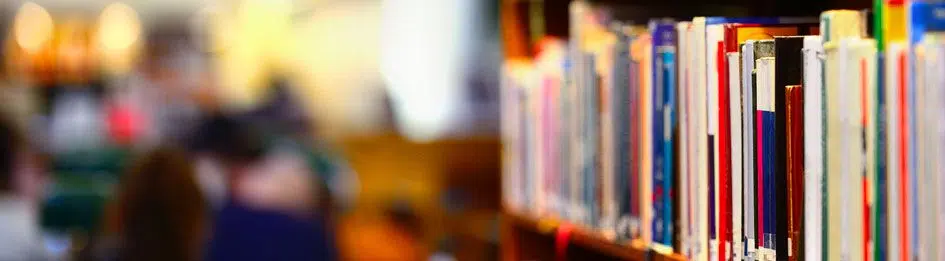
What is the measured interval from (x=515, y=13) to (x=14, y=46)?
2825 mm

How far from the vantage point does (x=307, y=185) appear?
14.8 feet

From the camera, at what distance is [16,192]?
14.6 feet

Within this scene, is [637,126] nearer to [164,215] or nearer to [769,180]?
[769,180]

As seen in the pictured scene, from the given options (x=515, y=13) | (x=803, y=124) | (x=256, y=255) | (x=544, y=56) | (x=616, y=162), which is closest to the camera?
(x=803, y=124)

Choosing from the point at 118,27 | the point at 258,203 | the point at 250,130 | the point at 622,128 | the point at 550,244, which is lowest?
the point at 258,203

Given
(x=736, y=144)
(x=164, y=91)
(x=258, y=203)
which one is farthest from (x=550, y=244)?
(x=164, y=91)

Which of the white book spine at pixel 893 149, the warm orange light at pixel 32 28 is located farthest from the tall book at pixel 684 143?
the warm orange light at pixel 32 28

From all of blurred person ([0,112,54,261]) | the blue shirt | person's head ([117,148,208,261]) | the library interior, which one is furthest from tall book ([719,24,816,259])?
blurred person ([0,112,54,261])

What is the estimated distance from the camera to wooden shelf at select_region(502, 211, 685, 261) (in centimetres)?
170

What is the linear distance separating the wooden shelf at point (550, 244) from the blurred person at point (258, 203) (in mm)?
2166

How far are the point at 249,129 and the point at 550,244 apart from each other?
2.62 metres

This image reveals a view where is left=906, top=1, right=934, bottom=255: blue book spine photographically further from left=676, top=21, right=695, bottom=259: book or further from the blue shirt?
the blue shirt

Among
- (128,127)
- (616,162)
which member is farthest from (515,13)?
(128,127)

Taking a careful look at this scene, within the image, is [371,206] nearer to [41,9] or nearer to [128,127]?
[128,127]
